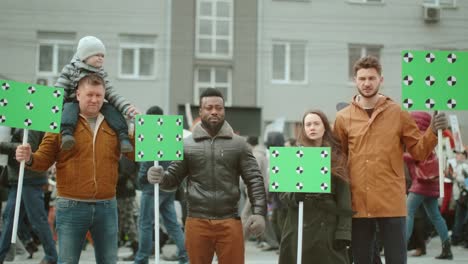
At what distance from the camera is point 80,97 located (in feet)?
19.7

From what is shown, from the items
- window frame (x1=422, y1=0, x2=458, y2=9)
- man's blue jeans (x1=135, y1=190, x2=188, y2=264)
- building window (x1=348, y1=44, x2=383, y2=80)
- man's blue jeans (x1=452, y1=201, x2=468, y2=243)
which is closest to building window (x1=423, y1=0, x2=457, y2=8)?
window frame (x1=422, y1=0, x2=458, y2=9)

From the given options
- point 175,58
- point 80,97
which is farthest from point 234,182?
point 175,58

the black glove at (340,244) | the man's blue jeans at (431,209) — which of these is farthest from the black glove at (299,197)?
the man's blue jeans at (431,209)

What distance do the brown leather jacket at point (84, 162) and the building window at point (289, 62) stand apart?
23.0 m

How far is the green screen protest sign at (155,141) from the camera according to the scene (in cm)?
629

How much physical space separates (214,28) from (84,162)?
2313 cm

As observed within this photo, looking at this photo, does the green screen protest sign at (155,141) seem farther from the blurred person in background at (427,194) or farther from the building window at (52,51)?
the building window at (52,51)

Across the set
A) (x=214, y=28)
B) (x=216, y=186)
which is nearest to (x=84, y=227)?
(x=216, y=186)

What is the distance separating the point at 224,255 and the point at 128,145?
1.25 metres

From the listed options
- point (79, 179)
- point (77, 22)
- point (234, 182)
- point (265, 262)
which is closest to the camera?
point (79, 179)

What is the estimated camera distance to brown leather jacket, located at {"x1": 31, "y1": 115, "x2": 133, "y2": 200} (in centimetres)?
590

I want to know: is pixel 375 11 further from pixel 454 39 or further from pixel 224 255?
pixel 224 255

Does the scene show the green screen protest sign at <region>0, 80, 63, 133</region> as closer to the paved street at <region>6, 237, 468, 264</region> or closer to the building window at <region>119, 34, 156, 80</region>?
the paved street at <region>6, 237, 468, 264</region>

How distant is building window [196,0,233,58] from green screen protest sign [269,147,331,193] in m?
22.4
